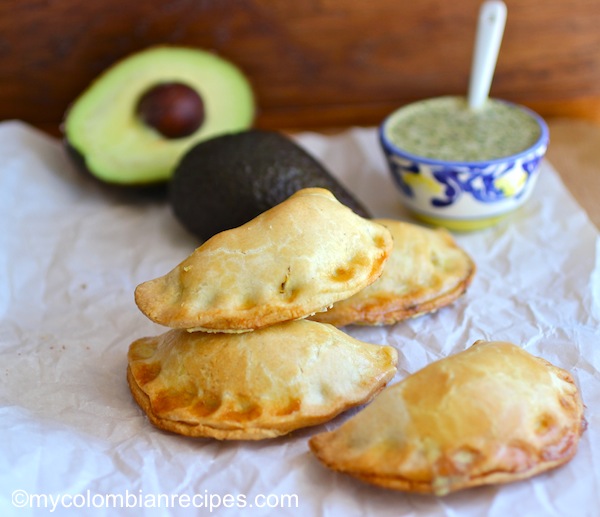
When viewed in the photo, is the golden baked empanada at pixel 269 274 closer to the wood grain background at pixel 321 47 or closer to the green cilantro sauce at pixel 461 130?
the green cilantro sauce at pixel 461 130

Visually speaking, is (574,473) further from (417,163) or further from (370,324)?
(417,163)

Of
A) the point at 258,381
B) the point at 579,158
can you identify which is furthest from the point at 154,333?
the point at 579,158

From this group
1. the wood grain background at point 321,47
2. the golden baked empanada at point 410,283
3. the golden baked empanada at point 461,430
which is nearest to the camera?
the golden baked empanada at point 461,430

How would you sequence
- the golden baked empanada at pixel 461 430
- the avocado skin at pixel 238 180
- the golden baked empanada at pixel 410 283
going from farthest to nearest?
the avocado skin at pixel 238 180 → the golden baked empanada at pixel 410 283 → the golden baked empanada at pixel 461 430

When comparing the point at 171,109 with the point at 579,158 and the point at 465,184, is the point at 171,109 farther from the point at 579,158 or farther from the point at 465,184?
the point at 579,158

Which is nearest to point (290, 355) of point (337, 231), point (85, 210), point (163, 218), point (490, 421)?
point (337, 231)

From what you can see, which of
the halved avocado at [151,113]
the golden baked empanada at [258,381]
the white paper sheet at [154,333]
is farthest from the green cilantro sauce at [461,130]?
the golden baked empanada at [258,381]
